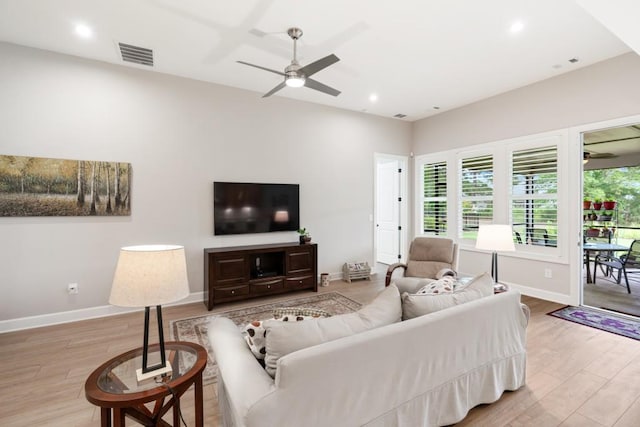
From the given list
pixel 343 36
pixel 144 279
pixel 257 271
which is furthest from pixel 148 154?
pixel 144 279

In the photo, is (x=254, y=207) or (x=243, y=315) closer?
(x=243, y=315)

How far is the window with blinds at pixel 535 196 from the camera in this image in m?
4.32

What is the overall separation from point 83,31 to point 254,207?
110 inches

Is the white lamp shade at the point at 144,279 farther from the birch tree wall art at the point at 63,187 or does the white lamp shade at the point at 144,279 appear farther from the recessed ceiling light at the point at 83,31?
the recessed ceiling light at the point at 83,31

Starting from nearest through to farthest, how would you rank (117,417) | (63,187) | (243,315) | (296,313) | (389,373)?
(117,417) < (389,373) < (296,313) < (63,187) < (243,315)

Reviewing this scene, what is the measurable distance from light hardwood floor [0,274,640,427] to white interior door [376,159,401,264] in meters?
3.28

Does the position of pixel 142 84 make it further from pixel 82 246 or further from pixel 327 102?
pixel 327 102

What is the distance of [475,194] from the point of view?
5.32 m

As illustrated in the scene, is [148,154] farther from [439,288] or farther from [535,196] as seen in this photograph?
[535,196]

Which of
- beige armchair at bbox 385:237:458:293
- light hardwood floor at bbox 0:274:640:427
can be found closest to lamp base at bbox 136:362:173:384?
light hardwood floor at bbox 0:274:640:427

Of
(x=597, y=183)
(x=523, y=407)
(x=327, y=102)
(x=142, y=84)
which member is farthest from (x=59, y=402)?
(x=597, y=183)

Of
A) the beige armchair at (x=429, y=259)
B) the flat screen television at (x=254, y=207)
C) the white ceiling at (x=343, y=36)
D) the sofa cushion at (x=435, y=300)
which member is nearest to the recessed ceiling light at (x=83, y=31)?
the white ceiling at (x=343, y=36)

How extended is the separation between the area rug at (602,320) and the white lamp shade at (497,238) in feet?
5.10

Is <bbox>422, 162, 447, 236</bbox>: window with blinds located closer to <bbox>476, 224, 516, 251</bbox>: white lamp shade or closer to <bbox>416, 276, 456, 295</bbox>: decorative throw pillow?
<bbox>476, 224, 516, 251</bbox>: white lamp shade
